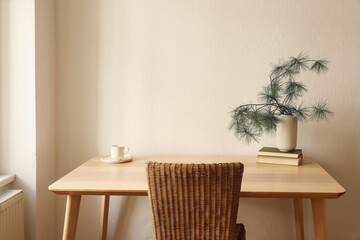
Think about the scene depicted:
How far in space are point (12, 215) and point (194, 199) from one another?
101cm

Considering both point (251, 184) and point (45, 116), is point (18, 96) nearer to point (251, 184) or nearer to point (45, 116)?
point (45, 116)

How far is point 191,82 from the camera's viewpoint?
213 cm

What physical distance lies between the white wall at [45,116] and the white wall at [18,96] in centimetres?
4

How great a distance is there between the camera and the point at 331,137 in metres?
2.09

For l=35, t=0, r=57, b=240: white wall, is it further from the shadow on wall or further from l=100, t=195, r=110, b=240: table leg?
the shadow on wall

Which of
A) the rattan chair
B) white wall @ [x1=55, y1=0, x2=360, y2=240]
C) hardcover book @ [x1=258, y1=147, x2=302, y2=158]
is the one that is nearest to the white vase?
hardcover book @ [x1=258, y1=147, x2=302, y2=158]

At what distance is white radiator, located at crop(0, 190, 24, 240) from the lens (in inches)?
64.7

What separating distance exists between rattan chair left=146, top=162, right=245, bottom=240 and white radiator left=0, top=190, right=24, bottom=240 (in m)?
0.80

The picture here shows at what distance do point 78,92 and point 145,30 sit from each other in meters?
0.57

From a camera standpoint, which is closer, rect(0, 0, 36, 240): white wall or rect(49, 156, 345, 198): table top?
rect(49, 156, 345, 198): table top

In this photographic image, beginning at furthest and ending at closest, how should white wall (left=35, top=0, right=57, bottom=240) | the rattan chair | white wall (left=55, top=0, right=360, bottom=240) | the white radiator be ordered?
white wall (left=55, top=0, right=360, bottom=240)
white wall (left=35, top=0, right=57, bottom=240)
the white radiator
the rattan chair

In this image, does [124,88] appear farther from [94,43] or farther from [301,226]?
[301,226]

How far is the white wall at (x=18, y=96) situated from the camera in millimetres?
1872

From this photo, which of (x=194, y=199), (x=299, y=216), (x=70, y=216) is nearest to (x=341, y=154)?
(x=299, y=216)
